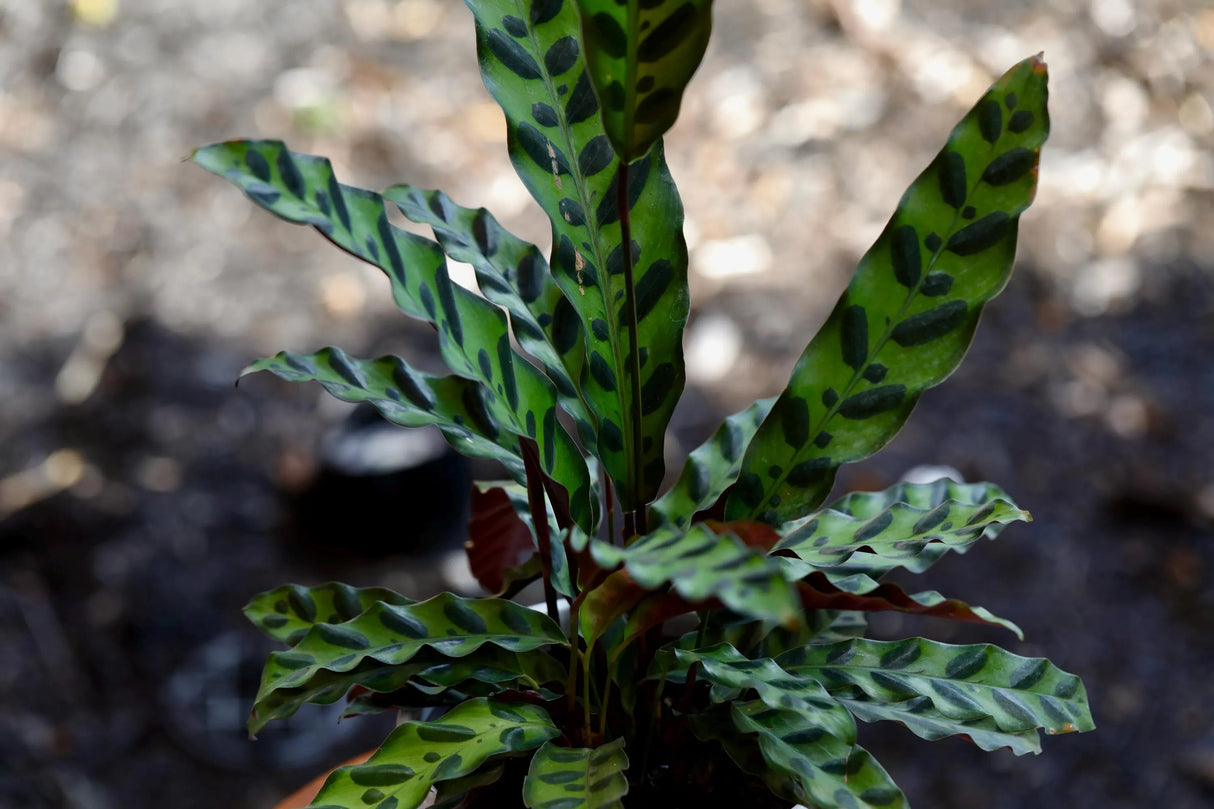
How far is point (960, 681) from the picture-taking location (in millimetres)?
554

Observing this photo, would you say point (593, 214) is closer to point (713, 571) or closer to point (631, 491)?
point (631, 491)

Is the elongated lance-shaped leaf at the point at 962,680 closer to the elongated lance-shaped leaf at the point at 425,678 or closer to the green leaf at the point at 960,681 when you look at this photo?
the green leaf at the point at 960,681

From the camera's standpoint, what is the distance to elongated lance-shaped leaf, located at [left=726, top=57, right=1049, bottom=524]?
1.70 ft

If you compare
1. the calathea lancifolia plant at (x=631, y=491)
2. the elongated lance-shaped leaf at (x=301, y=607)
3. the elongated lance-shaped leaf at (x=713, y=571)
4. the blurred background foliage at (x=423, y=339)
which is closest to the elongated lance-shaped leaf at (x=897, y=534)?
the calathea lancifolia plant at (x=631, y=491)

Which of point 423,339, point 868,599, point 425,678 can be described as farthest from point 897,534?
point 423,339

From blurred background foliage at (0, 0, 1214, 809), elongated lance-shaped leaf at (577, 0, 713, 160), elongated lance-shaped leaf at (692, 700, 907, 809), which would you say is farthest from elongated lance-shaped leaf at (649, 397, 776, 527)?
blurred background foliage at (0, 0, 1214, 809)

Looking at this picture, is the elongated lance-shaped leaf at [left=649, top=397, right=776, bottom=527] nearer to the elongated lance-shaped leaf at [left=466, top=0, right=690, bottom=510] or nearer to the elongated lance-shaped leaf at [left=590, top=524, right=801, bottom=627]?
the elongated lance-shaped leaf at [left=466, top=0, right=690, bottom=510]

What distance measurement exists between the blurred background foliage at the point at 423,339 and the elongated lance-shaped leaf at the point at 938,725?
895mm

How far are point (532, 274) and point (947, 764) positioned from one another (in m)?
1.05

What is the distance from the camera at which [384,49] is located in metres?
2.40

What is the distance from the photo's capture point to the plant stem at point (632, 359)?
0.47 meters

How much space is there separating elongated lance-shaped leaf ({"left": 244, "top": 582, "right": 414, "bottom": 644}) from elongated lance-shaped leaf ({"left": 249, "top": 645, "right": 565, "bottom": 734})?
0.04m

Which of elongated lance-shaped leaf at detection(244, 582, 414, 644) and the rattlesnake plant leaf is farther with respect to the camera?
elongated lance-shaped leaf at detection(244, 582, 414, 644)

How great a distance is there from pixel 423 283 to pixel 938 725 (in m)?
0.34
